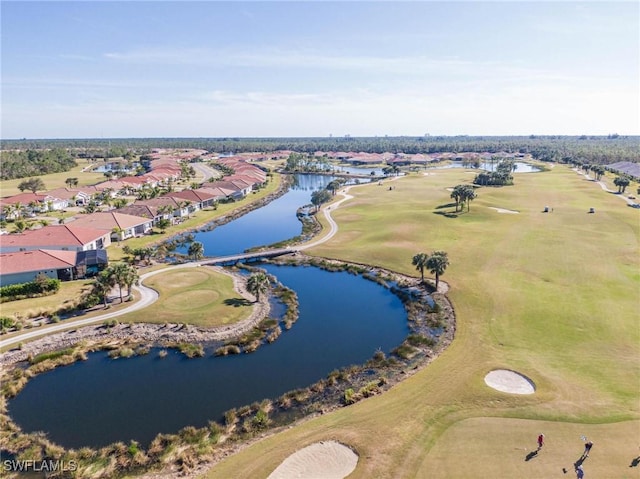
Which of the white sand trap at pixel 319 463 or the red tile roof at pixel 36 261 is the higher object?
the red tile roof at pixel 36 261

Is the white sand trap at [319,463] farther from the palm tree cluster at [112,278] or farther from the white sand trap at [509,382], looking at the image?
the palm tree cluster at [112,278]

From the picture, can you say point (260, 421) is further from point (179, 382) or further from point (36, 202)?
point (36, 202)

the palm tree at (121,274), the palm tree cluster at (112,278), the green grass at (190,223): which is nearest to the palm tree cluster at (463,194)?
the green grass at (190,223)

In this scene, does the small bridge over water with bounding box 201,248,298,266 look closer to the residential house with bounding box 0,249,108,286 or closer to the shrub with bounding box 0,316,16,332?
the residential house with bounding box 0,249,108,286

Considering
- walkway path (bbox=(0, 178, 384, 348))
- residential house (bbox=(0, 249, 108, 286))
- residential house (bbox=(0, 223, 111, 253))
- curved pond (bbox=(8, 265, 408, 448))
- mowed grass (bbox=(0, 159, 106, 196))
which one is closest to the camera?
curved pond (bbox=(8, 265, 408, 448))

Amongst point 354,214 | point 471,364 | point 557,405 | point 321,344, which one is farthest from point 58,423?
point 354,214

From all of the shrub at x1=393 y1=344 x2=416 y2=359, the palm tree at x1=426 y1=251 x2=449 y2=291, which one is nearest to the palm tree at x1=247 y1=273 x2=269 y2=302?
the shrub at x1=393 y1=344 x2=416 y2=359
